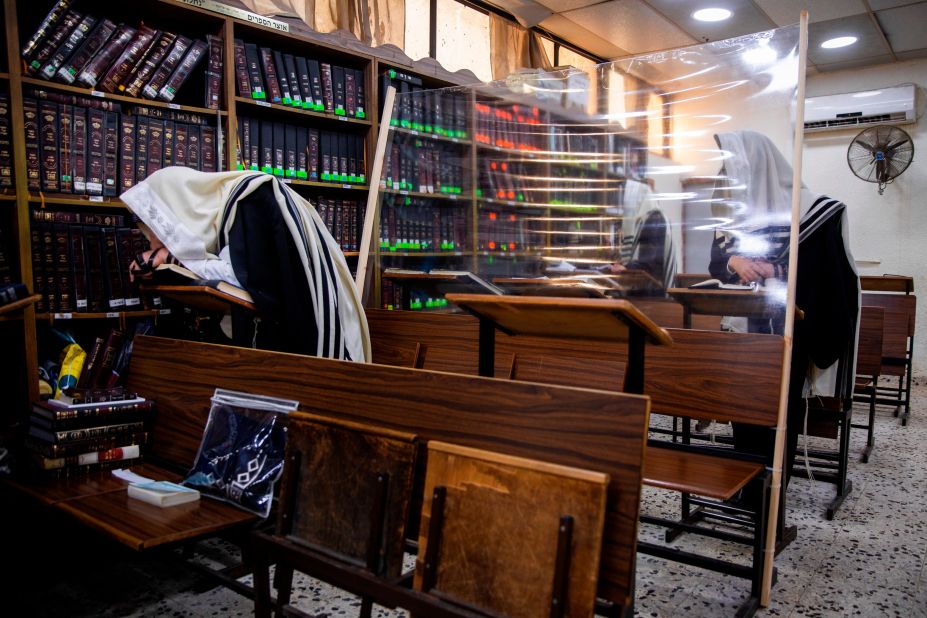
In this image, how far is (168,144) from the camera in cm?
282

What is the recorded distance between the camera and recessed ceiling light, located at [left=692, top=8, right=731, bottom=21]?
14.7ft

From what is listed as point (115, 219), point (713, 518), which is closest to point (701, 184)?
point (713, 518)

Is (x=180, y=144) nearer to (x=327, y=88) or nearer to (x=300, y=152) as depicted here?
(x=300, y=152)

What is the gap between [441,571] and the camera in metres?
1.19

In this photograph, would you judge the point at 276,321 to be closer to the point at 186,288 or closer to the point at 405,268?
the point at 186,288

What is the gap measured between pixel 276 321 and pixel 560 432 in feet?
4.13

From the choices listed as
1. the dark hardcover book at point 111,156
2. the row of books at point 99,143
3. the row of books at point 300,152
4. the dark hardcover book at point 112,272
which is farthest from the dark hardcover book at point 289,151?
the dark hardcover book at point 112,272

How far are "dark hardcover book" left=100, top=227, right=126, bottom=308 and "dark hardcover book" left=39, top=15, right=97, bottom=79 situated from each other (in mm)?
594

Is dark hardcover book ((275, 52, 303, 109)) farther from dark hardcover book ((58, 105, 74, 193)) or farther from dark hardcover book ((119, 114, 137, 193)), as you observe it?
dark hardcover book ((58, 105, 74, 193))

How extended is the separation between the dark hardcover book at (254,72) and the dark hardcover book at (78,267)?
3.35ft

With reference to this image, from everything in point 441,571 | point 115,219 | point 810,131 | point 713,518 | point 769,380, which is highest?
point 810,131

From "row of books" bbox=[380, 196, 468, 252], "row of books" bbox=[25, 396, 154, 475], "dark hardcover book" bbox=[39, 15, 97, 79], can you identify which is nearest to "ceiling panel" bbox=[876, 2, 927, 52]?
"row of books" bbox=[380, 196, 468, 252]

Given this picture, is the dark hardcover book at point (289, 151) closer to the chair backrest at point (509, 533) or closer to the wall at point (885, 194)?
the chair backrest at point (509, 533)

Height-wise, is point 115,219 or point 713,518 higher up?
point 115,219
